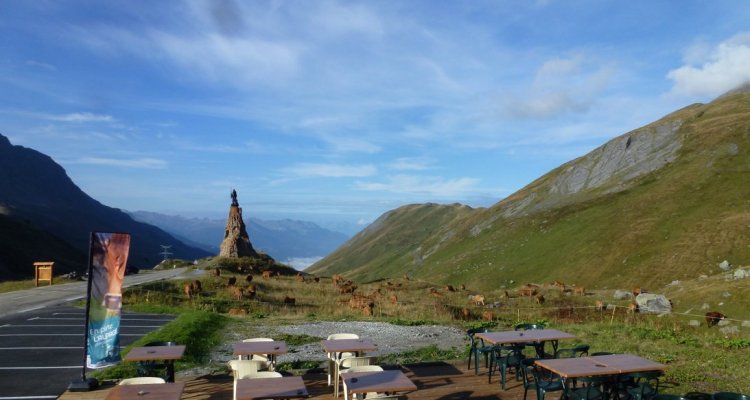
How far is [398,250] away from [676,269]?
12254cm

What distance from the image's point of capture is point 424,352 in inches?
654

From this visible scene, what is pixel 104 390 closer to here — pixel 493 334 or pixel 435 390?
pixel 435 390

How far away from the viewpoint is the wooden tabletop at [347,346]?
11914 mm

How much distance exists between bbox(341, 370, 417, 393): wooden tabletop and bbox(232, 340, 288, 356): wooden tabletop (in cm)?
300

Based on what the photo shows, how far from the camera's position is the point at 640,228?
2854 inches

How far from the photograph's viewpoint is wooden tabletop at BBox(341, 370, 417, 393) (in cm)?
847

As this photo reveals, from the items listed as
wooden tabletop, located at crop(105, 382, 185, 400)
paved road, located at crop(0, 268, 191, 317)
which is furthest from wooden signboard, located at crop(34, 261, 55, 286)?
wooden tabletop, located at crop(105, 382, 185, 400)

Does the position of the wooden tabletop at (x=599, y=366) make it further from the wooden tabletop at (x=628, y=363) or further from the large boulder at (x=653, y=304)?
the large boulder at (x=653, y=304)

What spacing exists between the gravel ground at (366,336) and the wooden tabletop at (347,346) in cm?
330

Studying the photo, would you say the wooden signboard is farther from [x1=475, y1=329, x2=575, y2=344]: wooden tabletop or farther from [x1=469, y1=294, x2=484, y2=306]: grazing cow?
[x1=475, y1=329, x2=575, y2=344]: wooden tabletop

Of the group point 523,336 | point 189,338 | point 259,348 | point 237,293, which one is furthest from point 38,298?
point 523,336

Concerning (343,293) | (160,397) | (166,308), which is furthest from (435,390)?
(343,293)

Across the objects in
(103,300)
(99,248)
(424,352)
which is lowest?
(424,352)

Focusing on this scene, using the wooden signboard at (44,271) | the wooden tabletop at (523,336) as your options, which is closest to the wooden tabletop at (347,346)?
the wooden tabletop at (523,336)
